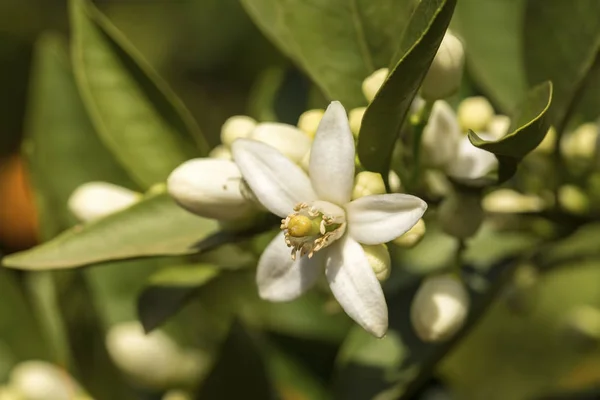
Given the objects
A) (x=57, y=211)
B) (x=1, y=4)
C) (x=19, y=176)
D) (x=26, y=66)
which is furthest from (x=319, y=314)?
(x=1, y=4)

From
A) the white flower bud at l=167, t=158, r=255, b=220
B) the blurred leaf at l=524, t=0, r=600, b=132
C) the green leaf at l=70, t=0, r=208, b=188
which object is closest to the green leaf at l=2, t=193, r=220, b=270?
the white flower bud at l=167, t=158, r=255, b=220

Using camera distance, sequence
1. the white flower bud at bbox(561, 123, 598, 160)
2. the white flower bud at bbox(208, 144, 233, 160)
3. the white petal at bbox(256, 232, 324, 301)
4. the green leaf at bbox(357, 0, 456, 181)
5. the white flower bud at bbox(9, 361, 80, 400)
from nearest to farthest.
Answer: the green leaf at bbox(357, 0, 456, 181) < the white petal at bbox(256, 232, 324, 301) < the white flower bud at bbox(208, 144, 233, 160) < the white flower bud at bbox(561, 123, 598, 160) < the white flower bud at bbox(9, 361, 80, 400)

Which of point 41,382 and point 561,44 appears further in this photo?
point 41,382

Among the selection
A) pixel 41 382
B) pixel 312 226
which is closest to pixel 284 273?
pixel 312 226

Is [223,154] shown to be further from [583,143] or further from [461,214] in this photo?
[583,143]

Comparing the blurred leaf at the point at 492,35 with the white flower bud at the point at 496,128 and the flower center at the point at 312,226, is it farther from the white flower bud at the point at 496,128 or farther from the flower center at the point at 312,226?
the flower center at the point at 312,226

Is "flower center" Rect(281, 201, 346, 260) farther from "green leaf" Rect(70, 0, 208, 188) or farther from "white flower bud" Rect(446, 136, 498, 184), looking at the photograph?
"green leaf" Rect(70, 0, 208, 188)
